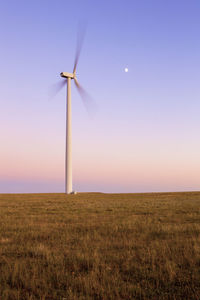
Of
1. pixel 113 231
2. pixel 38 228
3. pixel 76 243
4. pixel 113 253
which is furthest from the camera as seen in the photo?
pixel 38 228

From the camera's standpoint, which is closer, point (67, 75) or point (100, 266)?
point (100, 266)

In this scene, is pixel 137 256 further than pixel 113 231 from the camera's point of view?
No

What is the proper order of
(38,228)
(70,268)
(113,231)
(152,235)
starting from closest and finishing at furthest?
(70,268) < (152,235) < (113,231) < (38,228)

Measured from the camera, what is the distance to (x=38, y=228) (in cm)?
1582

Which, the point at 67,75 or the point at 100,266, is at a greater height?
the point at 67,75

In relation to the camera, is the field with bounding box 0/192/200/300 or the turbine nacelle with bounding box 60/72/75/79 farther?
the turbine nacelle with bounding box 60/72/75/79

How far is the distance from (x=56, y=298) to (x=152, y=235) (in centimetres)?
820

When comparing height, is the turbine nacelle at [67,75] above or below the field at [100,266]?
above

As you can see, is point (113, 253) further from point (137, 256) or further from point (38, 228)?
point (38, 228)

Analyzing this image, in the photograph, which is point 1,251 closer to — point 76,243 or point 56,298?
point 76,243

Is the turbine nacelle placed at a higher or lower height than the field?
higher

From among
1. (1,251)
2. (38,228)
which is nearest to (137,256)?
(1,251)

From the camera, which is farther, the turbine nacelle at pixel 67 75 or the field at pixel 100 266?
the turbine nacelle at pixel 67 75

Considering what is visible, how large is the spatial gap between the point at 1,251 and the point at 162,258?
5827 mm
